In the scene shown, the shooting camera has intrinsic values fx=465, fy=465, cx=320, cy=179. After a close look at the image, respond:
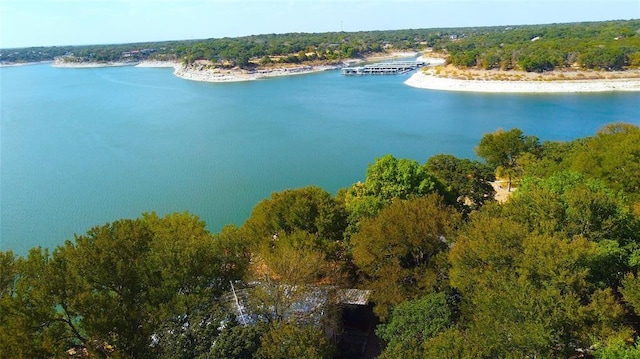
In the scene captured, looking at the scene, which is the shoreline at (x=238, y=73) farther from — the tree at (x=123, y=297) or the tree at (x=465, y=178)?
the tree at (x=123, y=297)

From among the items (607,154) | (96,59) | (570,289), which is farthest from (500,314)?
(96,59)

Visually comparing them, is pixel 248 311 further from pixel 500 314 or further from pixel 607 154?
pixel 607 154

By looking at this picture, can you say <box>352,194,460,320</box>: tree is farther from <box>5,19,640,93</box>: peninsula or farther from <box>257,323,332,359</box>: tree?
<box>5,19,640,93</box>: peninsula

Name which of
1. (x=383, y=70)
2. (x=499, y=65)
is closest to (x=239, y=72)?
(x=383, y=70)

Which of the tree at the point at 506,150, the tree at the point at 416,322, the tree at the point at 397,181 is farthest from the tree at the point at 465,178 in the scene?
the tree at the point at 416,322

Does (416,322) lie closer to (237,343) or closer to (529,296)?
(529,296)

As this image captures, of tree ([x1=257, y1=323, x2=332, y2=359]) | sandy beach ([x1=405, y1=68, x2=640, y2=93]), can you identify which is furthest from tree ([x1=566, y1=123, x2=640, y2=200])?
sandy beach ([x1=405, y1=68, x2=640, y2=93])

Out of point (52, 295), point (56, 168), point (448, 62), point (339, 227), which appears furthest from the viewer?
point (448, 62)
